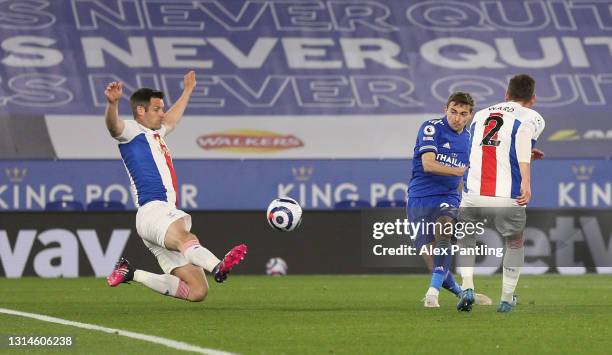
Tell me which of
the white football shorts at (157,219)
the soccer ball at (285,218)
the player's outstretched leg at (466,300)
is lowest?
the player's outstretched leg at (466,300)

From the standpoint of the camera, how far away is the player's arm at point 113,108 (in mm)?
8750

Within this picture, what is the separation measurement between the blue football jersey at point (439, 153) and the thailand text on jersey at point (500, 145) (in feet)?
3.30

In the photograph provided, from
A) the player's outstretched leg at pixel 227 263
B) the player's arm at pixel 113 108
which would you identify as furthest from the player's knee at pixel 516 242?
the player's arm at pixel 113 108

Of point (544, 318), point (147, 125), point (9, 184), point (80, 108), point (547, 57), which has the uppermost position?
point (547, 57)

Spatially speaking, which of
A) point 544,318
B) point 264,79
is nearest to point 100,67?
point 264,79

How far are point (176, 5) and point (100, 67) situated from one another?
6.56 feet

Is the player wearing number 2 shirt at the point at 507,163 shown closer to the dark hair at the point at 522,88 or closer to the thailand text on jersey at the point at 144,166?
the dark hair at the point at 522,88

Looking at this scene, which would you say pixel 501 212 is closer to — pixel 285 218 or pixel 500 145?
pixel 500 145

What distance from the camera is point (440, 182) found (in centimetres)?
1092

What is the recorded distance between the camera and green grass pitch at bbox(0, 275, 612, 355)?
7.09 m

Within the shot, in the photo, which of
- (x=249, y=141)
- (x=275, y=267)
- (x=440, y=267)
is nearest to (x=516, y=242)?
(x=440, y=267)

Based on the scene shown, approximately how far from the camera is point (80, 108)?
2298 cm

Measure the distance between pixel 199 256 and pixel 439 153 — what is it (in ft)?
8.22

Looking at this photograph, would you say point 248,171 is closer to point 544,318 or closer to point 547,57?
point 547,57
